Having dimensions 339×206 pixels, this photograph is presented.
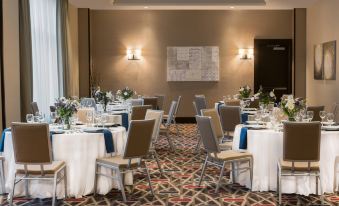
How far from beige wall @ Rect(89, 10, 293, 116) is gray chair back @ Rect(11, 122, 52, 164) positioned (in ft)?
31.3

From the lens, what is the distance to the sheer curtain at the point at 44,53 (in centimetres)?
996

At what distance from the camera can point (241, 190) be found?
20.9 feet

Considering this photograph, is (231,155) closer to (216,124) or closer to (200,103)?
(216,124)

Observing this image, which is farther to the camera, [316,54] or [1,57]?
[316,54]

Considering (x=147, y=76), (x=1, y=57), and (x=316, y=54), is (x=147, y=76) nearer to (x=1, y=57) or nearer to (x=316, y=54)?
(x=316, y=54)

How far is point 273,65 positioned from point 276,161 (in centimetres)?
908

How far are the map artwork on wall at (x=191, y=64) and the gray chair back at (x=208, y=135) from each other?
28.2ft

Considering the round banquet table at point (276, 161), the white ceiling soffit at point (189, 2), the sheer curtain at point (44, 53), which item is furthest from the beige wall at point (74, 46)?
the round banquet table at point (276, 161)

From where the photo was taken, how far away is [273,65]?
1487 cm

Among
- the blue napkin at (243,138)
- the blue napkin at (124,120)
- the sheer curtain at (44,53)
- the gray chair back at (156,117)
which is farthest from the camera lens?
the sheer curtain at (44,53)

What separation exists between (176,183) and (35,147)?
214 cm

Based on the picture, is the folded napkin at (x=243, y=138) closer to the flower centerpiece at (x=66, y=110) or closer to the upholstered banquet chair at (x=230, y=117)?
the upholstered banquet chair at (x=230, y=117)

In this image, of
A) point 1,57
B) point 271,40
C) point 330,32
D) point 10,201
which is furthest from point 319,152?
point 271,40

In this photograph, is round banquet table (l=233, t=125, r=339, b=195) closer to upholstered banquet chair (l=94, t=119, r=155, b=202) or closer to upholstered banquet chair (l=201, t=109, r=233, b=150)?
upholstered banquet chair (l=201, t=109, r=233, b=150)
